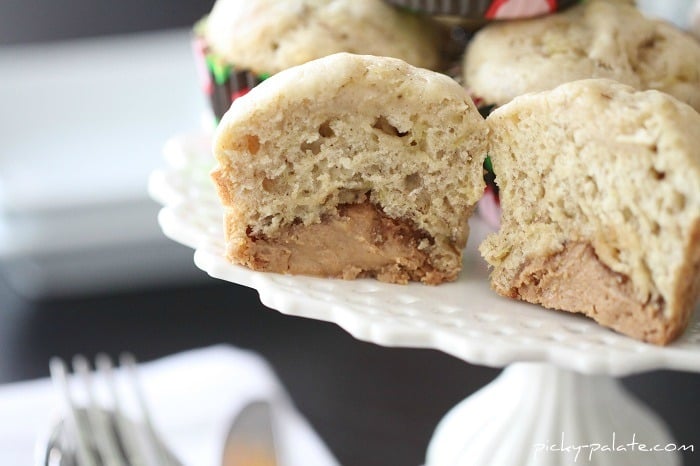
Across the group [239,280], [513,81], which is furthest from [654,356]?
[513,81]

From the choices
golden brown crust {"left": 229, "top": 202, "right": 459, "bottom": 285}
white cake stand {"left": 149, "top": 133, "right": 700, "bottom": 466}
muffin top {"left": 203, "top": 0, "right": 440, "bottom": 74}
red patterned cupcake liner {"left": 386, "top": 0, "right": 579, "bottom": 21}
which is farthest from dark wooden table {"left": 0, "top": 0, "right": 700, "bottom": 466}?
red patterned cupcake liner {"left": 386, "top": 0, "right": 579, "bottom": 21}

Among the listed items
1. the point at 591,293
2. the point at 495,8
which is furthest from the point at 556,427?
the point at 495,8

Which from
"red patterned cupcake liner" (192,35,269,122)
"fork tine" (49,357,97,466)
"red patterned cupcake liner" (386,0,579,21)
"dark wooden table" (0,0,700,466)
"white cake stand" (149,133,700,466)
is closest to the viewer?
"white cake stand" (149,133,700,466)

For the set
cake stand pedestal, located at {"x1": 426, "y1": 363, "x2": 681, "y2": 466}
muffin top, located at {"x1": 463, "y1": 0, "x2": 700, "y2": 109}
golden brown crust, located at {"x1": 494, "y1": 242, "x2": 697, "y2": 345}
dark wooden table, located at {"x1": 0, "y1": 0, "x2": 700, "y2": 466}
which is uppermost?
muffin top, located at {"x1": 463, "y1": 0, "x2": 700, "y2": 109}

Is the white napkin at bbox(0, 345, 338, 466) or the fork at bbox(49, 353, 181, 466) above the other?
the fork at bbox(49, 353, 181, 466)

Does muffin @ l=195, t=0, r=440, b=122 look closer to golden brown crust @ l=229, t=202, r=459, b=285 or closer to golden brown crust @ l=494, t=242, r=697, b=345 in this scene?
golden brown crust @ l=229, t=202, r=459, b=285
